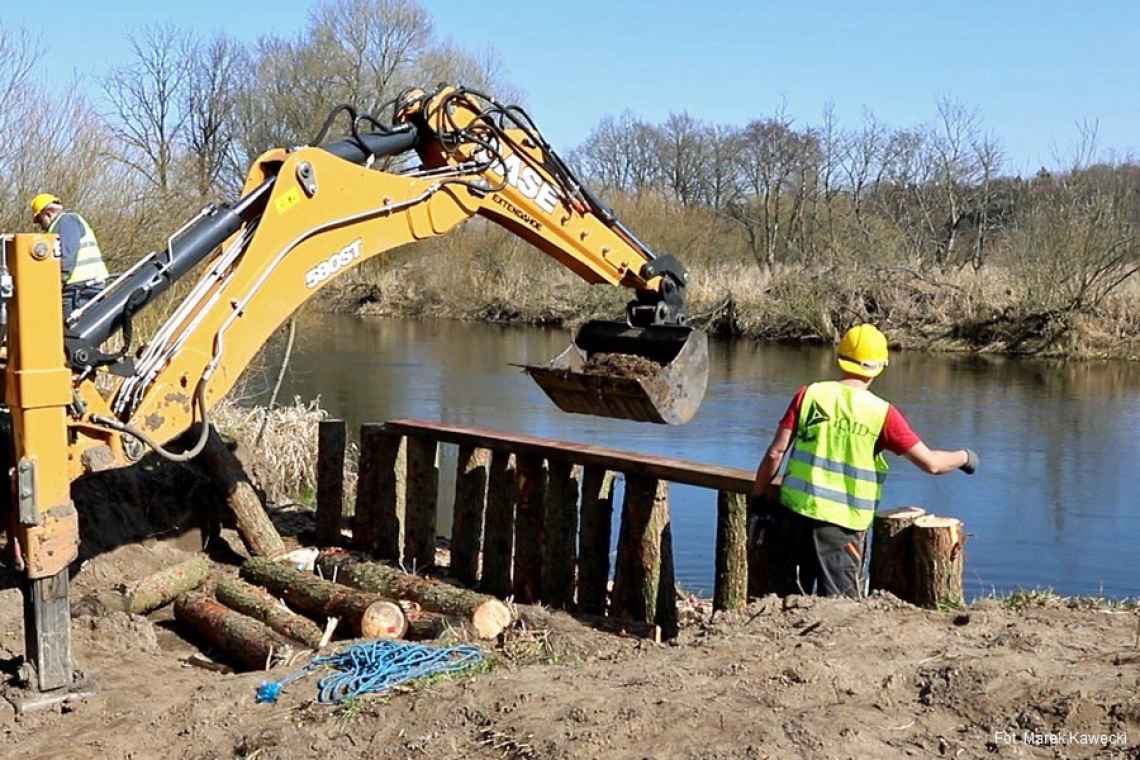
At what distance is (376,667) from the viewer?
507 cm

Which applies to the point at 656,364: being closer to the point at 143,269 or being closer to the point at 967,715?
the point at 143,269

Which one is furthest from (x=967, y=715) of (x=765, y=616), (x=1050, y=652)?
(x=765, y=616)

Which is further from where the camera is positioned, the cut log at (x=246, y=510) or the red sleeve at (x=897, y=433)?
the cut log at (x=246, y=510)

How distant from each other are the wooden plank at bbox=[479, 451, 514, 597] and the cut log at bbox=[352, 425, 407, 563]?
96 centimetres

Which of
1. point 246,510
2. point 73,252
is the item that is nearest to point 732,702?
point 73,252

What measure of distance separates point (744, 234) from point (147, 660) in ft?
128

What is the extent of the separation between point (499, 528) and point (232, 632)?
1.86 metres

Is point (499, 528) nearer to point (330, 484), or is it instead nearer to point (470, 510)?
point (470, 510)

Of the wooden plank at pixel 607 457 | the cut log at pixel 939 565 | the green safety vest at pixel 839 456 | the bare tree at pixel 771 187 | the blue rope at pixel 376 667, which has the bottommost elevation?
the blue rope at pixel 376 667

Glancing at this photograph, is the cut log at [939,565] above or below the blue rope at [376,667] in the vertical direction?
above

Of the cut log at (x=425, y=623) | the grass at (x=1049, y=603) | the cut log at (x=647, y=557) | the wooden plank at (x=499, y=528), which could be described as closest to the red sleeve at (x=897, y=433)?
the grass at (x=1049, y=603)

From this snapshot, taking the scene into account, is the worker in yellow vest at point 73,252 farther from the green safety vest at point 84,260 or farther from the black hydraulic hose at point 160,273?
the black hydraulic hose at point 160,273

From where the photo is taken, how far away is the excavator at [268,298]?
5.40 meters

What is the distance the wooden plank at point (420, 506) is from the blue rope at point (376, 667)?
128 inches
